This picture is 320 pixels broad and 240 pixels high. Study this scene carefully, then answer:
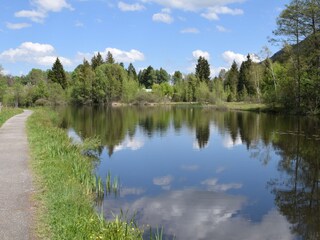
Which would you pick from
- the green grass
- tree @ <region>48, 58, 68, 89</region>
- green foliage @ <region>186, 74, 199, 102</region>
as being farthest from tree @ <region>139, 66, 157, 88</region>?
the green grass

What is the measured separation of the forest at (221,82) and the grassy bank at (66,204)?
37716 millimetres

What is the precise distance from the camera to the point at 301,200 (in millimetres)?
12867

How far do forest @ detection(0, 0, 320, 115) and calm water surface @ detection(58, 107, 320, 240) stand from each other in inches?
844

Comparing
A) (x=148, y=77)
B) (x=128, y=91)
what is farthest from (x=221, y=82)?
(x=148, y=77)

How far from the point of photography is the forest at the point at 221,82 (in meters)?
45.8

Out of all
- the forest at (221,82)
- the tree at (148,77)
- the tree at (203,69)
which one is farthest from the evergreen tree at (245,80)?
the tree at (148,77)

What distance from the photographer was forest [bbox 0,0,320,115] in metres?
45.8

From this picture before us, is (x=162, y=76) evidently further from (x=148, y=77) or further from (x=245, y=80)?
(x=245, y=80)

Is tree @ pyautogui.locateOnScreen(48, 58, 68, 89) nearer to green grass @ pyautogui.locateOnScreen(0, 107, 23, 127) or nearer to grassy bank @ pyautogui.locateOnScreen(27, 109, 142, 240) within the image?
green grass @ pyautogui.locateOnScreen(0, 107, 23, 127)

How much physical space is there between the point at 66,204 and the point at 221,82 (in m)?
98.7

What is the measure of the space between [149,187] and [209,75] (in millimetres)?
116534

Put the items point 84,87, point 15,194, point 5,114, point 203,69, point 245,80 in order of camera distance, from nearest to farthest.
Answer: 1. point 15,194
2. point 5,114
3. point 245,80
4. point 84,87
5. point 203,69

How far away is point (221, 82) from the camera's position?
10519cm

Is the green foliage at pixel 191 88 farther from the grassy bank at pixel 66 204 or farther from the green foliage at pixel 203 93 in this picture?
the grassy bank at pixel 66 204
